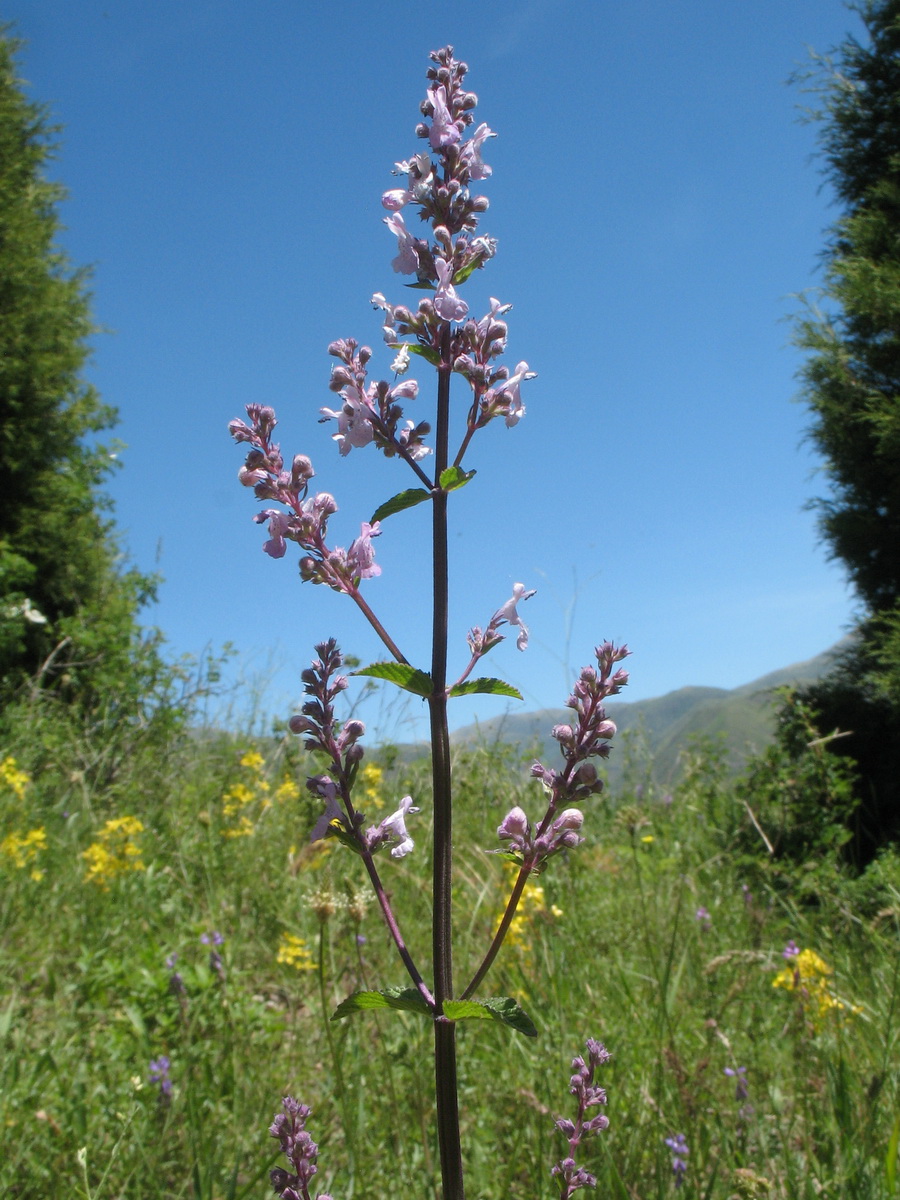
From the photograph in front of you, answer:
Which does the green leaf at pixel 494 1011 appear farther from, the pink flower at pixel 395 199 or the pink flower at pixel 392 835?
the pink flower at pixel 395 199

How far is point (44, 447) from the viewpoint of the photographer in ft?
39.8

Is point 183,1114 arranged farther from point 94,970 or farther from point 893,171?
point 893,171

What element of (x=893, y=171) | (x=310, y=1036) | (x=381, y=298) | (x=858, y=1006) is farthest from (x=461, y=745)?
(x=893, y=171)

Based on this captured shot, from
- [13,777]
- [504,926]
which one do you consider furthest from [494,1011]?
[13,777]

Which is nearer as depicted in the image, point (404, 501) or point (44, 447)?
point (404, 501)

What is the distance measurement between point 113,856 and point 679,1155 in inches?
136

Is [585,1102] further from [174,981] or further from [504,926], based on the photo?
[174,981]

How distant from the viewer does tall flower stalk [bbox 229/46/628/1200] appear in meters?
1.28

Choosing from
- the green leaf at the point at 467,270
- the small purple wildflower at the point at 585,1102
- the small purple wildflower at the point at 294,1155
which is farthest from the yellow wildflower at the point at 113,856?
the green leaf at the point at 467,270

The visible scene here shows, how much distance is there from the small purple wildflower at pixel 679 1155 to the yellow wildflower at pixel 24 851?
11.4ft

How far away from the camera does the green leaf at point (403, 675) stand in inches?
52.7

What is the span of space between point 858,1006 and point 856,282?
24.6ft

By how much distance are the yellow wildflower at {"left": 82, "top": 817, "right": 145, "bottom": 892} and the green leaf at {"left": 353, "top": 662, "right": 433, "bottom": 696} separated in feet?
11.8

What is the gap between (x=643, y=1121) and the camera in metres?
2.36
